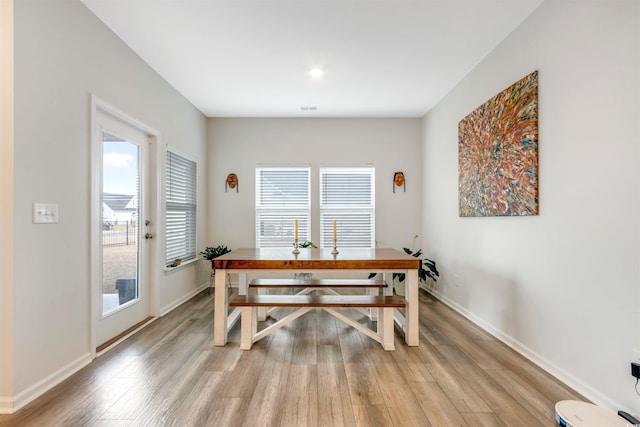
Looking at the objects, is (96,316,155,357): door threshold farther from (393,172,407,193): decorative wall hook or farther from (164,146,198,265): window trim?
(393,172,407,193): decorative wall hook

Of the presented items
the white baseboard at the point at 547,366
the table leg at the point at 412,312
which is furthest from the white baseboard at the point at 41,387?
the white baseboard at the point at 547,366

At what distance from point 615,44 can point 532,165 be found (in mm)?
837

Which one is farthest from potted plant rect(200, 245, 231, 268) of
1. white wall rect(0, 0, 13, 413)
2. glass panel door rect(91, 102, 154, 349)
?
white wall rect(0, 0, 13, 413)

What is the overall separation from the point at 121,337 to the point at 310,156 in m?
3.38

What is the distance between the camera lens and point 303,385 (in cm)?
194

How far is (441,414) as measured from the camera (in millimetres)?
1664

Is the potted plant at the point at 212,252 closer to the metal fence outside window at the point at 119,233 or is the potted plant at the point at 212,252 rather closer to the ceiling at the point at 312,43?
the metal fence outside window at the point at 119,233

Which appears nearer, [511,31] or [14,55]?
[14,55]

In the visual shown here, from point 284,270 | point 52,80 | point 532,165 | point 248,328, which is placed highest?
point 52,80

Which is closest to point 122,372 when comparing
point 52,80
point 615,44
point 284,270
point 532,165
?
point 284,270

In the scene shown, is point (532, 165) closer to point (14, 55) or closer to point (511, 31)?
point (511, 31)

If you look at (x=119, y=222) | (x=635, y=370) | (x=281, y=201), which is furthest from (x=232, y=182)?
(x=635, y=370)

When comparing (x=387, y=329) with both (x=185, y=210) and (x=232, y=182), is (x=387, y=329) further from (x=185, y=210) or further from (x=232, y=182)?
(x=232, y=182)

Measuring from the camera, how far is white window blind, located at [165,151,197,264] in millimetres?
3611
